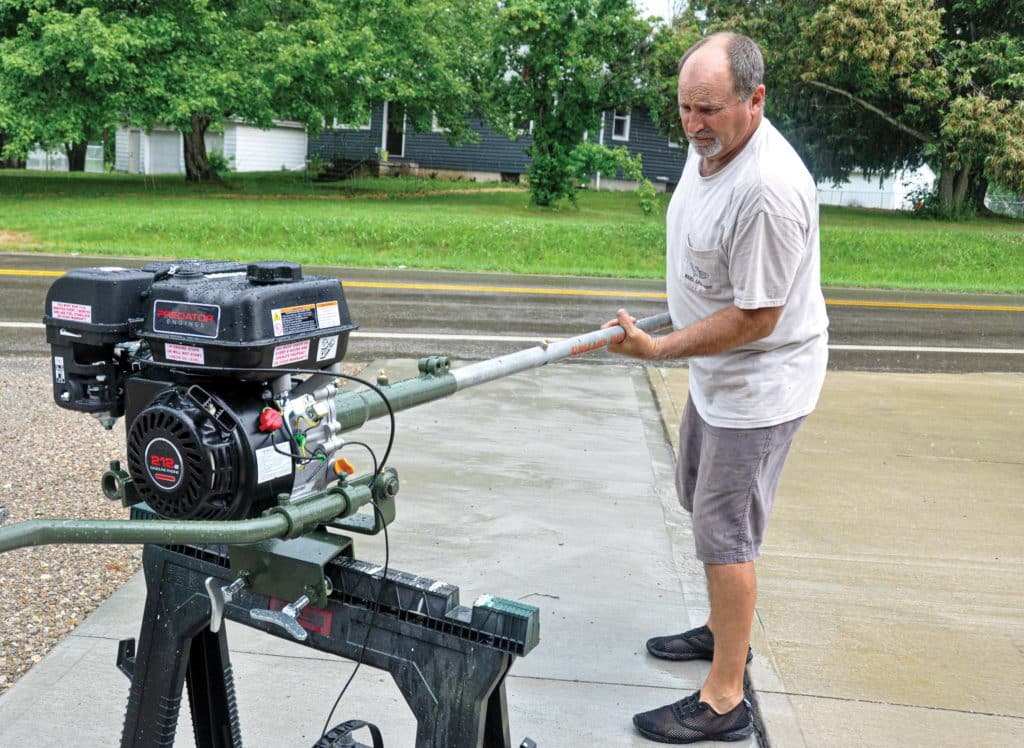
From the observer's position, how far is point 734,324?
9.36ft

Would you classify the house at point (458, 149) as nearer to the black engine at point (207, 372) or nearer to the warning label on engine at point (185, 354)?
the black engine at point (207, 372)

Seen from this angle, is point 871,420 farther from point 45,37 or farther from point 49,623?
point 45,37

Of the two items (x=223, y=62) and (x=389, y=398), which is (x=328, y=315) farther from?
(x=223, y=62)

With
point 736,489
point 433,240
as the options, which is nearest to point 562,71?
point 433,240

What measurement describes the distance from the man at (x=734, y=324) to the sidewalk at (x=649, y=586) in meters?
0.39

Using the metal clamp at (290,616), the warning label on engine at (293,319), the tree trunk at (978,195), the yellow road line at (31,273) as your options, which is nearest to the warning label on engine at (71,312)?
the warning label on engine at (293,319)

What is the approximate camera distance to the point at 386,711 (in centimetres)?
322

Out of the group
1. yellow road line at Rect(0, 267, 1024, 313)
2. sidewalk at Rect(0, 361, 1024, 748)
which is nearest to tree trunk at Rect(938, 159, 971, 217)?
yellow road line at Rect(0, 267, 1024, 313)

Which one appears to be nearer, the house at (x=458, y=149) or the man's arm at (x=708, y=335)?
the man's arm at (x=708, y=335)

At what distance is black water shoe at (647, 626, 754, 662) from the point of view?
143 inches

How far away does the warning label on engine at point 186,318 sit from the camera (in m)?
2.05

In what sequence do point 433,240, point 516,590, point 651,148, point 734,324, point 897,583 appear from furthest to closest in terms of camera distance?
point 651,148 < point 433,240 < point 897,583 < point 516,590 < point 734,324

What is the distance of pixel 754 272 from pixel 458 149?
34064 millimetres

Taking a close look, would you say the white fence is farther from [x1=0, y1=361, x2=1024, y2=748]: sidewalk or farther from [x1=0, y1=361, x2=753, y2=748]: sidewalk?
[x1=0, y1=361, x2=753, y2=748]: sidewalk
